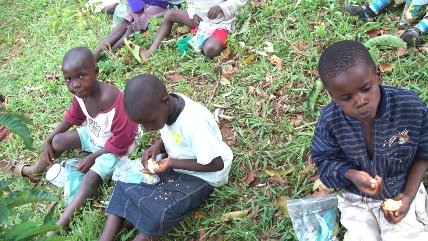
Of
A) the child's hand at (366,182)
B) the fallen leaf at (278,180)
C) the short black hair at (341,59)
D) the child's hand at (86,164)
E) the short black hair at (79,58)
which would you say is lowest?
the fallen leaf at (278,180)

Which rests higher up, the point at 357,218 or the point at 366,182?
the point at 366,182

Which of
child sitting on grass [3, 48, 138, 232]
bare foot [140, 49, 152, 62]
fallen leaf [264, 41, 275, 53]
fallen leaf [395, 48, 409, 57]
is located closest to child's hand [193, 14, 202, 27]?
bare foot [140, 49, 152, 62]

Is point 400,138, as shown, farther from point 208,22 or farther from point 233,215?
point 208,22

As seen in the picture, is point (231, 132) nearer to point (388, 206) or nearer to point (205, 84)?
point (205, 84)

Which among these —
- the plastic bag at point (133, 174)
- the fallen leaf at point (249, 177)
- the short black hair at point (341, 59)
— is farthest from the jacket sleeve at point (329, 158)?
the plastic bag at point (133, 174)

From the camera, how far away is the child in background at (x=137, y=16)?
5.05 m

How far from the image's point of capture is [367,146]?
2199 mm

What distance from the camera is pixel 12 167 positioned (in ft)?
12.0

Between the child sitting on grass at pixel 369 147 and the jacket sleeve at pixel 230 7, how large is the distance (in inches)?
92.8

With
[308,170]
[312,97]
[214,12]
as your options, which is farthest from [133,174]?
[214,12]

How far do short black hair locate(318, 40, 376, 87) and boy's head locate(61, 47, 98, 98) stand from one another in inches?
71.2

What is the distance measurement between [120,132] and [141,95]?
888mm

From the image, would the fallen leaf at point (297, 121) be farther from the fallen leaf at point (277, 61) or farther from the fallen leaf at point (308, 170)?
the fallen leaf at point (277, 61)

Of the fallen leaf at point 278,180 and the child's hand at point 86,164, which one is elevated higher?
the child's hand at point 86,164
